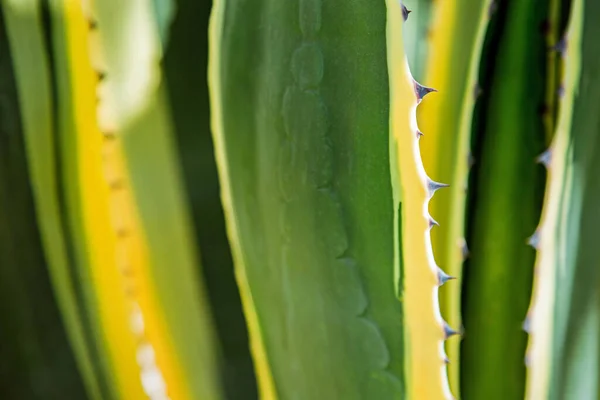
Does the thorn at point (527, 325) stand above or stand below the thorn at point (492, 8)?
below

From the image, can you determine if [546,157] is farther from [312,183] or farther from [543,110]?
[312,183]

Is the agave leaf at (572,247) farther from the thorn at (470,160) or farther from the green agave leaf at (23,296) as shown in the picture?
the green agave leaf at (23,296)

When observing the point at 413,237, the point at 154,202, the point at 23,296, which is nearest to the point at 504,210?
the point at 413,237

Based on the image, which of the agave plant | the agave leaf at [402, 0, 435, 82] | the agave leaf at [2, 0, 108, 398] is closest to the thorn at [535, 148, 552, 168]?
the agave plant

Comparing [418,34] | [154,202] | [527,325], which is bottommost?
[527,325]

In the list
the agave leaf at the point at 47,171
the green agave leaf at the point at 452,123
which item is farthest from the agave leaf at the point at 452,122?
the agave leaf at the point at 47,171

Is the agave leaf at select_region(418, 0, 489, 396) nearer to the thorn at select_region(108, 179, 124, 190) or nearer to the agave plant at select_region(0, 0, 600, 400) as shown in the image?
the agave plant at select_region(0, 0, 600, 400)
